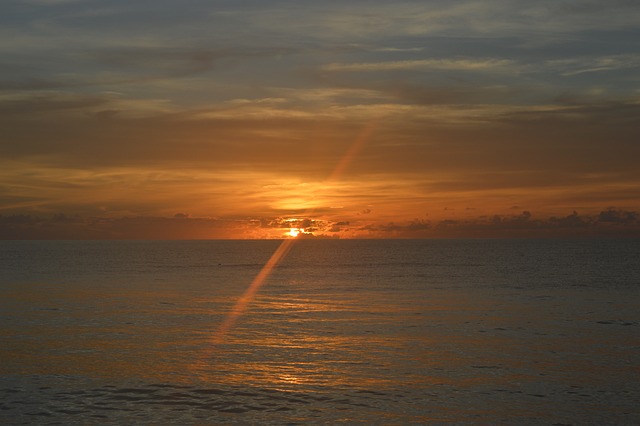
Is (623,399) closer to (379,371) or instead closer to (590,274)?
(379,371)

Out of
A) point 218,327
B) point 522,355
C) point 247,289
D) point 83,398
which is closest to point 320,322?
point 218,327

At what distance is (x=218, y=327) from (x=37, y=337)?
11.6 metres

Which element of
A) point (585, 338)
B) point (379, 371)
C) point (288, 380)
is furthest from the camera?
point (585, 338)

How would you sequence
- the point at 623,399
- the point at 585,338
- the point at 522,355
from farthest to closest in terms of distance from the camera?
1. the point at 585,338
2. the point at 522,355
3. the point at 623,399

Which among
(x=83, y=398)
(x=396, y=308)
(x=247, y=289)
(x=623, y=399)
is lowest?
(x=623, y=399)

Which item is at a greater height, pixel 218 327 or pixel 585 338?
pixel 218 327

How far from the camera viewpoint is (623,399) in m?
27.5

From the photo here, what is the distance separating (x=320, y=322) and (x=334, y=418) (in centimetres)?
2553

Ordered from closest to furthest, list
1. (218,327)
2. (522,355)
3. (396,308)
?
1. (522,355)
2. (218,327)
3. (396,308)

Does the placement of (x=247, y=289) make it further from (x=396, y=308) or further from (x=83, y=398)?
(x=83, y=398)

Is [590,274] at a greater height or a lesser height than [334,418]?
greater

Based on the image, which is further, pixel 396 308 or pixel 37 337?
pixel 396 308

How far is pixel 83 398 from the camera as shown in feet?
90.9

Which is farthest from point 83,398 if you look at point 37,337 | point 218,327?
point 218,327
